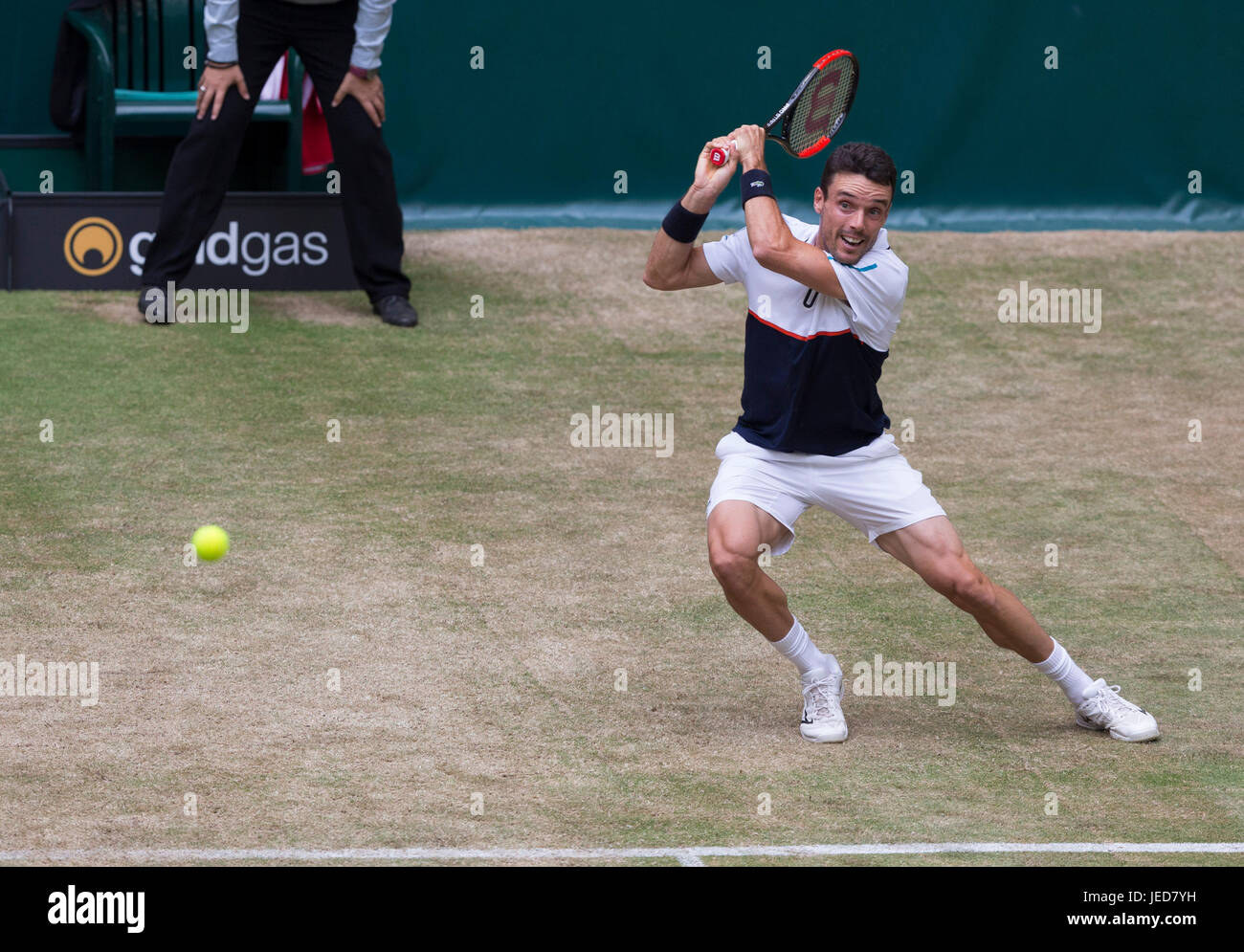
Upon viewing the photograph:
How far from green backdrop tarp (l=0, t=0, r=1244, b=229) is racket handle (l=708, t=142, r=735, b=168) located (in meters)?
5.57

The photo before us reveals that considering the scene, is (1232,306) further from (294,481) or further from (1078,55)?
(294,481)

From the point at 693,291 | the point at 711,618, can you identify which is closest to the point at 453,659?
the point at 711,618

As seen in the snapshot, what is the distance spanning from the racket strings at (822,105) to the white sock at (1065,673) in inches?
73.7

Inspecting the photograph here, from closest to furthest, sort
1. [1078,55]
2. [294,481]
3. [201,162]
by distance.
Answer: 1. [294,481]
2. [201,162]
3. [1078,55]

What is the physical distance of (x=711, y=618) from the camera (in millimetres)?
A: 6695

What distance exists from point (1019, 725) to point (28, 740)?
3.12 metres

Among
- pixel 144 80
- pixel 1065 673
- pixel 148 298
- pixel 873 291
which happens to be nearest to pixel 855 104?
pixel 144 80

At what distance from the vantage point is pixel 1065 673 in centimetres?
563

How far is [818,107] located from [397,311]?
416cm

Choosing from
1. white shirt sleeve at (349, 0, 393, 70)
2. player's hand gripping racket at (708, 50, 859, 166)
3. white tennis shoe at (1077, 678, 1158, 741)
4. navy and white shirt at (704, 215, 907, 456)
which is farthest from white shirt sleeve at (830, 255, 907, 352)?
white shirt sleeve at (349, 0, 393, 70)

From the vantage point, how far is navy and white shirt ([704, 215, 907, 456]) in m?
5.53

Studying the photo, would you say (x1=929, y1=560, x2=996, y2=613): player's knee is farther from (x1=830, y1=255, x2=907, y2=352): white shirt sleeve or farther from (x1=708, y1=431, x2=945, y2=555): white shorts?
(x1=830, y1=255, x2=907, y2=352): white shirt sleeve

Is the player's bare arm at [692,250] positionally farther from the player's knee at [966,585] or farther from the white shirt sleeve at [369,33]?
the white shirt sleeve at [369,33]

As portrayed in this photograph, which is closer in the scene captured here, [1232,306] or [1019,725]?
[1019,725]
